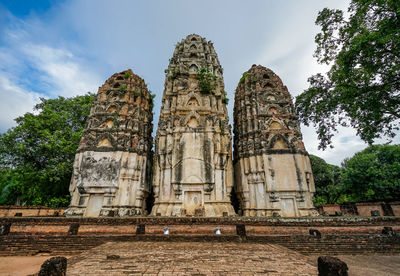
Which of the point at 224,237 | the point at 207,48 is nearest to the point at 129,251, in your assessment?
the point at 224,237

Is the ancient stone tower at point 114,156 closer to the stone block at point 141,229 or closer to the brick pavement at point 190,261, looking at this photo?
the stone block at point 141,229

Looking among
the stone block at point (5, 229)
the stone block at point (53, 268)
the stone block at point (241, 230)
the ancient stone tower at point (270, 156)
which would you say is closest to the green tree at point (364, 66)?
the ancient stone tower at point (270, 156)

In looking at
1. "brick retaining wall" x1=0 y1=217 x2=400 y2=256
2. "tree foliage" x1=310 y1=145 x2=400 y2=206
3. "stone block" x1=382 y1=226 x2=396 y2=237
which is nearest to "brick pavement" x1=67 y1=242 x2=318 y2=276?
"brick retaining wall" x1=0 y1=217 x2=400 y2=256

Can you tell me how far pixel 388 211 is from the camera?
16.1 m

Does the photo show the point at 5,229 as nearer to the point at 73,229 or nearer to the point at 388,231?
the point at 73,229

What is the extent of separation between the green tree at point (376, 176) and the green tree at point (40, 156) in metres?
31.6

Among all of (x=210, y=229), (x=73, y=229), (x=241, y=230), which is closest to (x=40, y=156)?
(x=73, y=229)

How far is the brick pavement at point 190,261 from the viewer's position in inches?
185

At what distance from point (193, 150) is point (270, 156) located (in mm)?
6893

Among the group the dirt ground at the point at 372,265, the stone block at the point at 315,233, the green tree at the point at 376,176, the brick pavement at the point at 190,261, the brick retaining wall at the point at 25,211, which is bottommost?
the dirt ground at the point at 372,265

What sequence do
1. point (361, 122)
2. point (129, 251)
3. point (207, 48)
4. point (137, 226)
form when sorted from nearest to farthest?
point (129, 251) < point (137, 226) < point (361, 122) < point (207, 48)

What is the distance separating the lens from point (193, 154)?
630 inches

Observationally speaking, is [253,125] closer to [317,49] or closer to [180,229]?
[317,49]

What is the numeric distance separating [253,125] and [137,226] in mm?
13945
